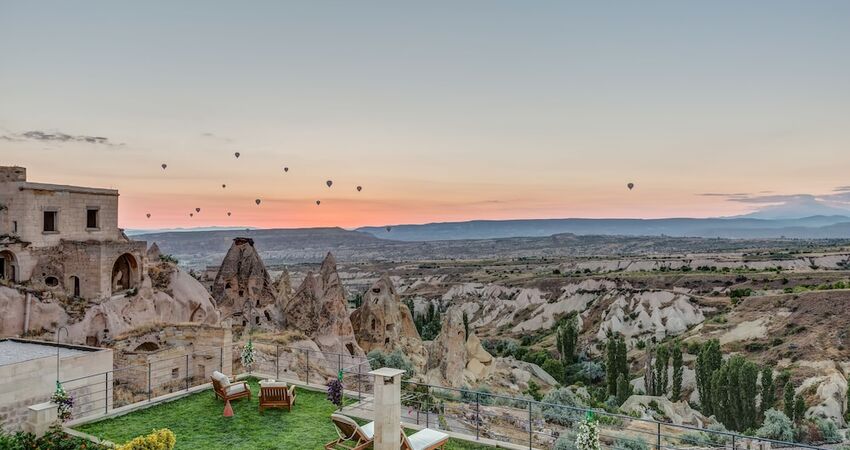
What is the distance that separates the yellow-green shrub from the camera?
8.82 meters

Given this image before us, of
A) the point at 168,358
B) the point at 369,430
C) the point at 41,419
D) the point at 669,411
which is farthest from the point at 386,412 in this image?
the point at 669,411

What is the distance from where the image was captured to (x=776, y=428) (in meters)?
29.2

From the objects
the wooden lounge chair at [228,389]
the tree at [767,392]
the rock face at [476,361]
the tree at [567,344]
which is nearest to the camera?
the wooden lounge chair at [228,389]

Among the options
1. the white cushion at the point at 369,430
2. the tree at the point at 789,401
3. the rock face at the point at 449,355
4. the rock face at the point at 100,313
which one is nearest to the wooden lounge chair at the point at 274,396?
the white cushion at the point at 369,430

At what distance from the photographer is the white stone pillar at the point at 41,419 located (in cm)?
1100

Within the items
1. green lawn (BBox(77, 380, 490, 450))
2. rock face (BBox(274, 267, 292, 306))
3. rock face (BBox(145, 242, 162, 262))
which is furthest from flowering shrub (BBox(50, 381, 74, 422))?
rock face (BBox(274, 267, 292, 306))

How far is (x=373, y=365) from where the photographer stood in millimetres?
31047

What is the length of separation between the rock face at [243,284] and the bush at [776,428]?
90.5ft

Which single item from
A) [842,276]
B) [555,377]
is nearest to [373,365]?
[555,377]

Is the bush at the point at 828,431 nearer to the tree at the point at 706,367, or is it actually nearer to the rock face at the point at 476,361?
the tree at the point at 706,367

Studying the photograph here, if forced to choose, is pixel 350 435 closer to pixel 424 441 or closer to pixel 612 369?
pixel 424 441

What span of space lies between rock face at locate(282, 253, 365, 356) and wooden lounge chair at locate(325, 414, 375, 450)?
823 inches

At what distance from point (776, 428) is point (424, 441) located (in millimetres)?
26834

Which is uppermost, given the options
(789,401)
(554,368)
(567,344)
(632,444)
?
(632,444)
